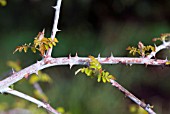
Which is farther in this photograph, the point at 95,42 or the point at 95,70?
the point at 95,42

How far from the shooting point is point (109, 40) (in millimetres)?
3725

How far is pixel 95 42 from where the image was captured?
3773mm

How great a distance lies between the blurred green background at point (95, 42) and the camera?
11.4 ft

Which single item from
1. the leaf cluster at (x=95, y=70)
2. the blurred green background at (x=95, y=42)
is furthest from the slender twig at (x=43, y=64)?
the blurred green background at (x=95, y=42)

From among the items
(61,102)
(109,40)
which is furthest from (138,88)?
(61,102)

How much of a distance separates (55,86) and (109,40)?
763 mm

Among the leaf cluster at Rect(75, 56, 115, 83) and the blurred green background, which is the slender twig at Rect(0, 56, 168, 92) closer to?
the leaf cluster at Rect(75, 56, 115, 83)

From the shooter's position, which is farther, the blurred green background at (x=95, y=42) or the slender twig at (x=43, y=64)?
the blurred green background at (x=95, y=42)

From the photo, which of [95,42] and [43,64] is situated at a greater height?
[95,42]

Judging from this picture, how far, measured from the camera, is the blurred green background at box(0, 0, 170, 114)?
3.47m

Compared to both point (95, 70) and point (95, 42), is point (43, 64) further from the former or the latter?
point (95, 42)

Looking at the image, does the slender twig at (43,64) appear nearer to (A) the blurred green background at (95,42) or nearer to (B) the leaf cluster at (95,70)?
(B) the leaf cluster at (95,70)

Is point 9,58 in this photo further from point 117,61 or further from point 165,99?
point 117,61

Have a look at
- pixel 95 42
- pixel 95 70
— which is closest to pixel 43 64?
pixel 95 70
